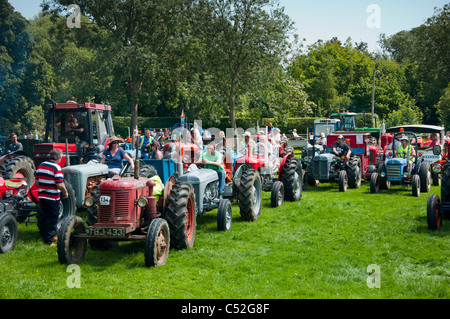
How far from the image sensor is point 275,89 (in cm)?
3619

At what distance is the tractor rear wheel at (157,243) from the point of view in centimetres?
661

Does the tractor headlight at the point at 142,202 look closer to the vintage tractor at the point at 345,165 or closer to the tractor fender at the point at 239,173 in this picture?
the tractor fender at the point at 239,173

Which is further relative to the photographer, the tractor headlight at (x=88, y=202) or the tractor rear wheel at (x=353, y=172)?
the tractor rear wheel at (x=353, y=172)

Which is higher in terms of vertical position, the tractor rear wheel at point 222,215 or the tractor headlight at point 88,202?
the tractor headlight at point 88,202

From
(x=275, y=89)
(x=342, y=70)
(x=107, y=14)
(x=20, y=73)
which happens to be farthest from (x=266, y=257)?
(x=342, y=70)

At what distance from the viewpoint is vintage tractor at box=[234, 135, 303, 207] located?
38.4 feet

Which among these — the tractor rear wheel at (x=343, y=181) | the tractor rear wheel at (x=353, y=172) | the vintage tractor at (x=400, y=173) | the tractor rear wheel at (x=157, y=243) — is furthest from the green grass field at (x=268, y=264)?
the tractor rear wheel at (x=353, y=172)

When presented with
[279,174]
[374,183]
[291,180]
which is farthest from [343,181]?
[279,174]

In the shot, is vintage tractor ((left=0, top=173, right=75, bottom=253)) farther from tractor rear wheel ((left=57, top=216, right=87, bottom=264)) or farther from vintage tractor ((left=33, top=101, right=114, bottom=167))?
vintage tractor ((left=33, top=101, right=114, bottom=167))

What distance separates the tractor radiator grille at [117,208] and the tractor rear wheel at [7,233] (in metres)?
2.11

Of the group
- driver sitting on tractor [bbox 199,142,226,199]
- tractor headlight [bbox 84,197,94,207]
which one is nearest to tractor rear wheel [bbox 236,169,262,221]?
driver sitting on tractor [bbox 199,142,226,199]

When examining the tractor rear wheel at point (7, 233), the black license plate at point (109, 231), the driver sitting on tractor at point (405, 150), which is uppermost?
the driver sitting on tractor at point (405, 150)

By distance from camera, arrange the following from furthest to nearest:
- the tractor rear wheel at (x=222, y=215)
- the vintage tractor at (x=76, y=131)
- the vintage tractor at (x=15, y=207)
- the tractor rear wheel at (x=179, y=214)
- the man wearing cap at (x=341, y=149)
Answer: the man wearing cap at (x=341, y=149)
the vintage tractor at (x=76, y=131)
the tractor rear wheel at (x=222, y=215)
the vintage tractor at (x=15, y=207)
the tractor rear wheel at (x=179, y=214)
